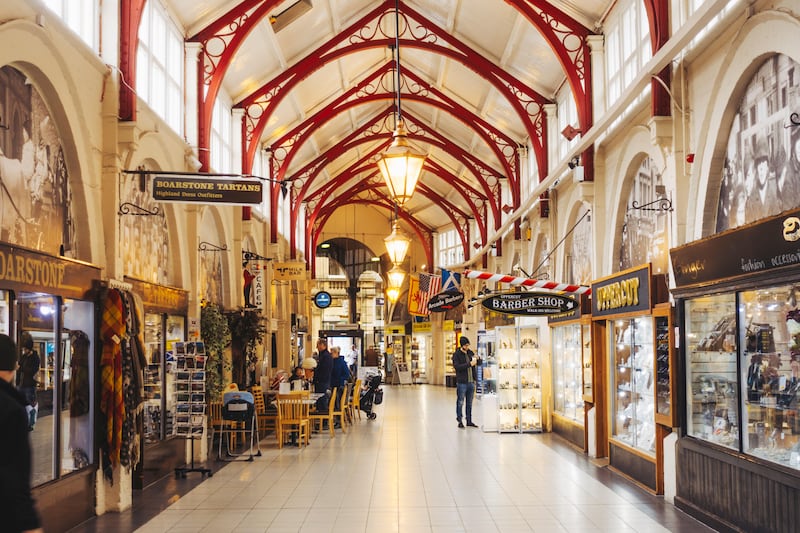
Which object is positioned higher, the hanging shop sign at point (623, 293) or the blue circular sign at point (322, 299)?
the blue circular sign at point (322, 299)

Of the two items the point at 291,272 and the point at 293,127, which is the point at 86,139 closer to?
the point at 291,272

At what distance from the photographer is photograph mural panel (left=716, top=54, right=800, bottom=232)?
6.03m

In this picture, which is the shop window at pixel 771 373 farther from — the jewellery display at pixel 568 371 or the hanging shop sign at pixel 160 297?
the hanging shop sign at pixel 160 297

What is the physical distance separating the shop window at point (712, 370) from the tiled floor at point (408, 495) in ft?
2.81

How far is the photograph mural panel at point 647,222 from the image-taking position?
8984 mm

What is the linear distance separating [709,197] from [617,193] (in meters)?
3.22

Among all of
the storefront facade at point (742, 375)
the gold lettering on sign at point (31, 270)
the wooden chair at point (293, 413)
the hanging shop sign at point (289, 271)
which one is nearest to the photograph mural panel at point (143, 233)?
the gold lettering on sign at point (31, 270)

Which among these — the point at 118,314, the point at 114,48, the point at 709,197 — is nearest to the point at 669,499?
the point at 709,197

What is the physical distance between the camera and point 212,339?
12.0 meters

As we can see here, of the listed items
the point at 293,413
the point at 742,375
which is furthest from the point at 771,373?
the point at 293,413

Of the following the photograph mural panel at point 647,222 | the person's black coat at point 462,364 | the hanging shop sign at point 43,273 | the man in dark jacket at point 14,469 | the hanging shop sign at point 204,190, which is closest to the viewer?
the man in dark jacket at point 14,469

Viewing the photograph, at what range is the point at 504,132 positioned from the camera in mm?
18781

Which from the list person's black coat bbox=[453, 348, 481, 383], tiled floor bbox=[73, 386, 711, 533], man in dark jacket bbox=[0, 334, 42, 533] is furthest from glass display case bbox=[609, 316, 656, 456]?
man in dark jacket bbox=[0, 334, 42, 533]

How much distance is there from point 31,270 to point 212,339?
19.4 feet
